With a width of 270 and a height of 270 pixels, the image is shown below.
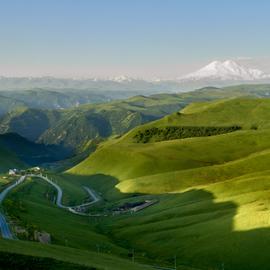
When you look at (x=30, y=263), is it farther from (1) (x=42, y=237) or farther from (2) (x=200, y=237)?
(2) (x=200, y=237)

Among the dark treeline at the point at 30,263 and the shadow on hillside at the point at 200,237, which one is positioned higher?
the dark treeline at the point at 30,263

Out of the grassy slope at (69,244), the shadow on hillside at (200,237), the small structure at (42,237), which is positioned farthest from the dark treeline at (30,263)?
the small structure at (42,237)

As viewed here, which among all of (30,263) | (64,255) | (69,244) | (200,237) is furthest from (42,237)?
(30,263)

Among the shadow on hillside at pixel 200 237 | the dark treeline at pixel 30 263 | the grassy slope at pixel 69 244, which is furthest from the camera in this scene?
the shadow on hillside at pixel 200 237

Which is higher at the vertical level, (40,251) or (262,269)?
(40,251)

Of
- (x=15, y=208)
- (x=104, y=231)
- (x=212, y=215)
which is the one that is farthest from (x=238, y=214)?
(x=15, y=208)

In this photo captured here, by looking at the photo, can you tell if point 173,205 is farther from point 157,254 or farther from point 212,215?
point 157,254

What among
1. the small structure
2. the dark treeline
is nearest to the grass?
the dark treeline

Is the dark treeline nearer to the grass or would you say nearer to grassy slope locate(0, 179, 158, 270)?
the grass

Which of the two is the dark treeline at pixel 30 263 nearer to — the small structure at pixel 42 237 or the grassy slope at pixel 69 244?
the grassy slope at pixel 69 244
